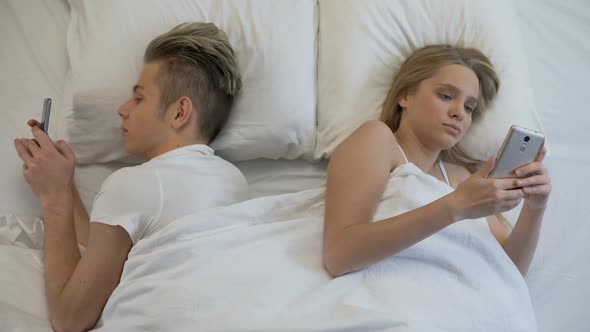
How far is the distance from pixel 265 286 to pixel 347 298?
14 centimetres

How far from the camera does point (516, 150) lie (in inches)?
35.9

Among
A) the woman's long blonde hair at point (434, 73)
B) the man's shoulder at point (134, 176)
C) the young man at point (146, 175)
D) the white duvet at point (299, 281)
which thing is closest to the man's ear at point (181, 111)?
the young man at point (146, 175)

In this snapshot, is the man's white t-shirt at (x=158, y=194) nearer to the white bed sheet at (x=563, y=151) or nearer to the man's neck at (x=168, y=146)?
the man's neck at (x=168, y=146)

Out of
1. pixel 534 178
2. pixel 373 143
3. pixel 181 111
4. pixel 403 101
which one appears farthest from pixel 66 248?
pixel 534 178

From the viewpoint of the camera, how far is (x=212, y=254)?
98cm

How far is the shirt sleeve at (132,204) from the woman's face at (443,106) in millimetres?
544

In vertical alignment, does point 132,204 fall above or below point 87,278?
above

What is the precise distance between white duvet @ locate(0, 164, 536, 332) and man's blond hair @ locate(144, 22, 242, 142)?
25cm

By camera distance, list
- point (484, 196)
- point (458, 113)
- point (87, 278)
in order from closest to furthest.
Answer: point (484, 196), point (87, 278), point (458, 113)

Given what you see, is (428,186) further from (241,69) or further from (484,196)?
(241,69)

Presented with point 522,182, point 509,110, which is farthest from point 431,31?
point 522,182

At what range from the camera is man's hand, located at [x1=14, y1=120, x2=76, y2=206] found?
115 centimetres

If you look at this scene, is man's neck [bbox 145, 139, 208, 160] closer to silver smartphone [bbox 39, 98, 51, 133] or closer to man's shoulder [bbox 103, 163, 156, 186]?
man's shoulder [bbox 103, 163, 156, 186]

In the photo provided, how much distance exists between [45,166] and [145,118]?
225mm
